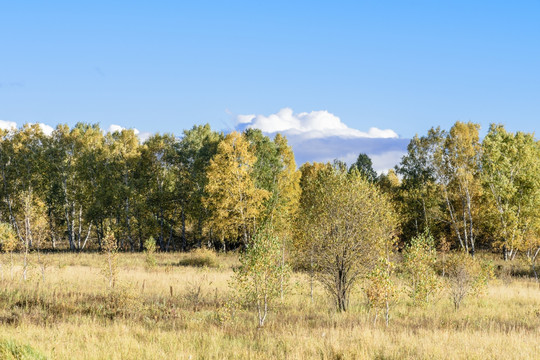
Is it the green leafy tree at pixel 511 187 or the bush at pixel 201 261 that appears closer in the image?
the bush at pixel 201 261

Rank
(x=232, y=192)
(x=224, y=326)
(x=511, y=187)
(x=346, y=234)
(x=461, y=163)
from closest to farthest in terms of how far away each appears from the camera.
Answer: (x=224, y=326)
(x=346, y=234)
(x=511, y=187)
(x=232, y=192)
(x=461, y=163)

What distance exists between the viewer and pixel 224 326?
1441 cm

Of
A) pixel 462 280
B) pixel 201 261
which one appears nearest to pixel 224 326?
pixel 462 280

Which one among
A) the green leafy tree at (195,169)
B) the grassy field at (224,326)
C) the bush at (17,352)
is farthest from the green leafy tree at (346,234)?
the green leafy tree at (195,169)

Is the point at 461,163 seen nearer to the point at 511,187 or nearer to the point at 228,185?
the point at 511,187

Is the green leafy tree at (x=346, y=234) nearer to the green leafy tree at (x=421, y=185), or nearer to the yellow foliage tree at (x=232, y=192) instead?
the yellow foliage tree at (x=232, y=192)

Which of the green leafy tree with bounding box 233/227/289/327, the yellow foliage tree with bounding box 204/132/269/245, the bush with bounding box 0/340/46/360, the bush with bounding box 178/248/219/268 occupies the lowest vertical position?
the bush with bounding box 178/248/219/268

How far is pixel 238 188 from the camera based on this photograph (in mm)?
37625

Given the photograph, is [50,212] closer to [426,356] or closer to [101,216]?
[101,216]

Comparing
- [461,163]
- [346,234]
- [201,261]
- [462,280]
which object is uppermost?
[461,163]

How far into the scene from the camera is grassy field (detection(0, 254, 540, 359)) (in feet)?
35.9

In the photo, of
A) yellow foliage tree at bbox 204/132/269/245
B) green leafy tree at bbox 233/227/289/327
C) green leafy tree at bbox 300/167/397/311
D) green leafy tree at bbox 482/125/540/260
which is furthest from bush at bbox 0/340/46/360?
green leafy tree at bbox 482/125/540/260

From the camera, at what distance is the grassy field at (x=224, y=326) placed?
1093 centimetres

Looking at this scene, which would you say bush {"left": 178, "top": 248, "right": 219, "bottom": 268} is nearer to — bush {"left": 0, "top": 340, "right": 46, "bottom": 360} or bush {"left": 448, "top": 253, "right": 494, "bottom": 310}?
bush {"left": 448, "top": 253, "right": 494, "bottom": 310}
